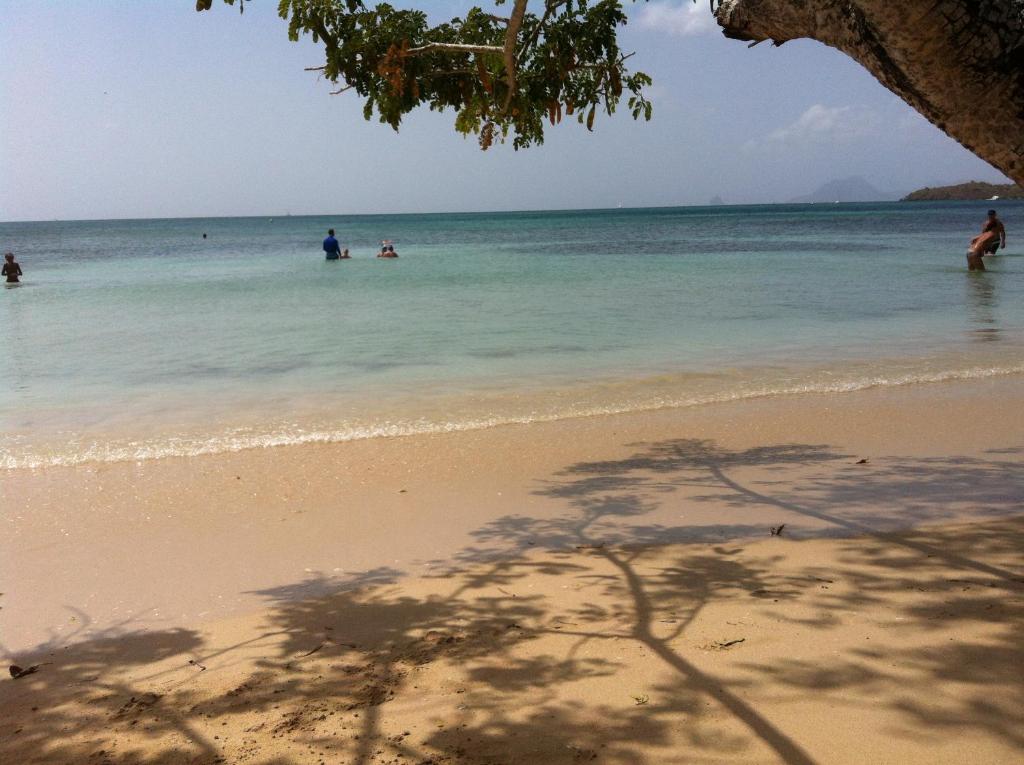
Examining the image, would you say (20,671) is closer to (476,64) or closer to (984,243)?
(476,64)

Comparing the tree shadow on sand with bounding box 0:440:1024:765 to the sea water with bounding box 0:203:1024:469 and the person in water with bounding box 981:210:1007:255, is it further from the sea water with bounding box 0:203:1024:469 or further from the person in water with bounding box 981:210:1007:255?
the person in water with bounding box 981:210:1007:255

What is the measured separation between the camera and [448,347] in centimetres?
1373

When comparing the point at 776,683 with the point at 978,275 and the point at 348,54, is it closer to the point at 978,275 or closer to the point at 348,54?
the point at 348,54

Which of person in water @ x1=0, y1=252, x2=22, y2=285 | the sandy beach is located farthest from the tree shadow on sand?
person in water @ x1=0, y1=252, x2=22, y2=285

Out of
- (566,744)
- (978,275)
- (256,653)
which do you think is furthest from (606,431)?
(978,275)

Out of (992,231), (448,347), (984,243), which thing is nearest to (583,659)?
(448,347)

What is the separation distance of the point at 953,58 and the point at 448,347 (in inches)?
439

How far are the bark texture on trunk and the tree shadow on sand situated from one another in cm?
199

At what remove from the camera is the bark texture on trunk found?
2.79m

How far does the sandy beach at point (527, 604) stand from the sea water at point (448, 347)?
155 centimetres

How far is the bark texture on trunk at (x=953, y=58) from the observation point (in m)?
2.79

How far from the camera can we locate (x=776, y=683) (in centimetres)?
347

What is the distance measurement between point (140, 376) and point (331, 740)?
985cm

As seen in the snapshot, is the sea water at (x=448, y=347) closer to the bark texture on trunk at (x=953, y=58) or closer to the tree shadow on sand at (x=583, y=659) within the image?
the tree shadow on sand at (x=583, y=659)
